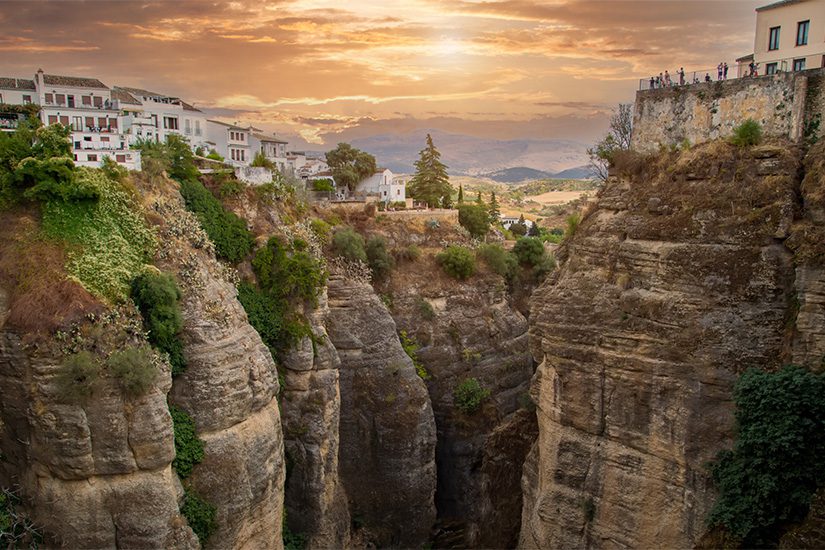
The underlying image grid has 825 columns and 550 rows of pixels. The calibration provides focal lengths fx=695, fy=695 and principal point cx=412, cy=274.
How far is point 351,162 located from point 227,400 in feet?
99.2

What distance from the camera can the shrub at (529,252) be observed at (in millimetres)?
44219

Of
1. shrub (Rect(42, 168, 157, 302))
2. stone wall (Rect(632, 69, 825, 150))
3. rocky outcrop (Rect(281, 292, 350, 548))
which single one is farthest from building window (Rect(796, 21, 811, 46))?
shrub (Rect(42, 168, 157, 302))

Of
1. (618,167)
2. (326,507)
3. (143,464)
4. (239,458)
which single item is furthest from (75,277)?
(618,167)

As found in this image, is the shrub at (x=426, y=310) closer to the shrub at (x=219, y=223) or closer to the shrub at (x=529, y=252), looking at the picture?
the shrub at (x=529, y=252)

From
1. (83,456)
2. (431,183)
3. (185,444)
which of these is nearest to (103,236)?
(83,456)

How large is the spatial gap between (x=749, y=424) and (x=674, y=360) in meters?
2.86

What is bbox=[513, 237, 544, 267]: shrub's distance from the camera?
44.2 metres

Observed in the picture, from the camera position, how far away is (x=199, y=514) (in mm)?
21531

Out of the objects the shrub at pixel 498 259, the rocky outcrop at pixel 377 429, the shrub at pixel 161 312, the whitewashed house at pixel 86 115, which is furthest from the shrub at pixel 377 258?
the shrub at pixel 161 312

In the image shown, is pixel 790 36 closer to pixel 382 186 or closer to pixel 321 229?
pixel 321 229

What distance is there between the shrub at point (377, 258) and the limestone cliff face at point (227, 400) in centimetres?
1389

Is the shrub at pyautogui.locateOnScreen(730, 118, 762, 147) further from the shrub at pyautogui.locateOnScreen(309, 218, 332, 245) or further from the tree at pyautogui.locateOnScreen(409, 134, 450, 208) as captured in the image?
the tree at pyautogui.locateOnScreen(409, 134, 450, 208)

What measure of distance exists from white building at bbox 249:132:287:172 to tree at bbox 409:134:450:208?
375 inches

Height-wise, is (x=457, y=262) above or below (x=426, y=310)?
above
